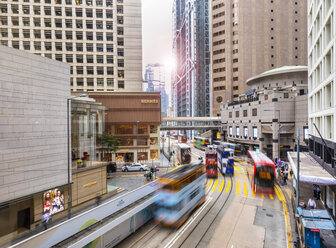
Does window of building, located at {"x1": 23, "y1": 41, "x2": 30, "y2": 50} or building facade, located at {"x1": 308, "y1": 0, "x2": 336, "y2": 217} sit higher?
window of building, located at {"x1": 23, "y1": 41, "x2": 30, "y2": 50}

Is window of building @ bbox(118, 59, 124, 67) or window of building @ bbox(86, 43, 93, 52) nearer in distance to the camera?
window of building @ bbox(86, 43, 93, 52)

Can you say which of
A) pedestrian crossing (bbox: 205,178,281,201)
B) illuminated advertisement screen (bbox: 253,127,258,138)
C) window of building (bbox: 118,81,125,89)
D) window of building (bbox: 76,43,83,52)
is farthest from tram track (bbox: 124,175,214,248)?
window of building (bbox: 76,43,83,52)

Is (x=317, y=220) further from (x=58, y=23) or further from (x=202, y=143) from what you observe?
(x=58, y=23)

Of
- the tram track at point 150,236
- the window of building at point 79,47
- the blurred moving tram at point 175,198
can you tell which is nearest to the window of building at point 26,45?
the window of building at point 79,47

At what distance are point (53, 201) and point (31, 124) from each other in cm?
631

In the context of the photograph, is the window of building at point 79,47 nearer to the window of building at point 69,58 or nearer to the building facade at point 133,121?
the window of building at point 69,58

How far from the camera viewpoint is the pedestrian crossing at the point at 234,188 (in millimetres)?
20484

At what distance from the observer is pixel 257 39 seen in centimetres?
7369

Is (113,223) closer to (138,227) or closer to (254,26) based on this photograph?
(138,227)

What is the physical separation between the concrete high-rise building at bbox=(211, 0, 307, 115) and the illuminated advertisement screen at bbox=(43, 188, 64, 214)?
226 ft

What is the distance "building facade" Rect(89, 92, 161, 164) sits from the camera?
3891cm

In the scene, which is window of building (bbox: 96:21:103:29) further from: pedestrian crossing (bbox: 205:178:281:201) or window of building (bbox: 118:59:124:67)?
pedestrian crossing (bbox: 205:178:281:201)

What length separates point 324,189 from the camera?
19312mm

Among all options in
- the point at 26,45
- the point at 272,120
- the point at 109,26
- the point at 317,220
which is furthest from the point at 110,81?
the point at 317,220
